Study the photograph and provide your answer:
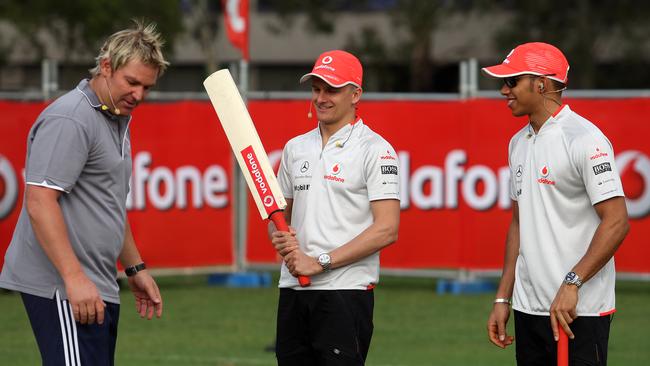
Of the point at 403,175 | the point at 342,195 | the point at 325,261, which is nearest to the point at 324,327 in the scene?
the point at 325,261

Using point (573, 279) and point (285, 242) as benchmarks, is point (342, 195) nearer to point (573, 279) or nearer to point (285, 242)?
point (285, 242)

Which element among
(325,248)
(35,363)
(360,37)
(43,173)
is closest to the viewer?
(43,173)

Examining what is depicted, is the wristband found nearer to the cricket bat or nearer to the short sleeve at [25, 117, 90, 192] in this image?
the cricket bat

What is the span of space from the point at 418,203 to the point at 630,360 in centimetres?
436

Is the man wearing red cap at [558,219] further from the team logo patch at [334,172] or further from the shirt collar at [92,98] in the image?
the shirt collar at [92,98]

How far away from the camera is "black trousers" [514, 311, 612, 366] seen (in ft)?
18.7

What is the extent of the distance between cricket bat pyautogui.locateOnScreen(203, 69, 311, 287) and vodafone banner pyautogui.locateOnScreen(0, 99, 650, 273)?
301 inches

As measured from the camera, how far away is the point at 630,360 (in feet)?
33.2

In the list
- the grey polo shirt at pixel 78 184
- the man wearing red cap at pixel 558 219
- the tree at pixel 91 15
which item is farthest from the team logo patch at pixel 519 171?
the tree at pixel 91 15

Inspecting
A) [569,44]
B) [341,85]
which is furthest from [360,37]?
[341,85]

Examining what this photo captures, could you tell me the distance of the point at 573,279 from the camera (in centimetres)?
562

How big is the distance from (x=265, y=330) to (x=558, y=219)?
6338mm

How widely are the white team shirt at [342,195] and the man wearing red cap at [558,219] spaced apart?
0.68 m

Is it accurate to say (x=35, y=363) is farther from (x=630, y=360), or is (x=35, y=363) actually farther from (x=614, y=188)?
(x=614, y=188)
